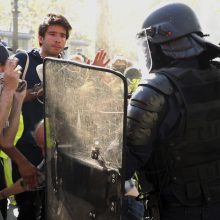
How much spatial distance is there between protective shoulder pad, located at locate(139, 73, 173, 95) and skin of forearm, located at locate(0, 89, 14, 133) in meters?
0.88

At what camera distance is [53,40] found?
3.43 meters

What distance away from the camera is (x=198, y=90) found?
2.12 metres

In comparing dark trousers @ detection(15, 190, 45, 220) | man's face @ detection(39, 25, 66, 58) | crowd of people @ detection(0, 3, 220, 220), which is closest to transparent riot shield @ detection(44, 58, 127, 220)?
crowd of people @ detection(0, 3, 220, 220)

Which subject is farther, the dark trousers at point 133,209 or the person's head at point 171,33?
the dark trousers at point 133,209

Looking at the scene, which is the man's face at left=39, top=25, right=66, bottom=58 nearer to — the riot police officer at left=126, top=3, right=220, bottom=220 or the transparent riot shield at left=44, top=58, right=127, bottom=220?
the transparent riot shield at left=44, top=58, right=127, bottom=220

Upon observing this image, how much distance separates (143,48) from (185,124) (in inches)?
18.8

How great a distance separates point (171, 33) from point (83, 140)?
0.65 m

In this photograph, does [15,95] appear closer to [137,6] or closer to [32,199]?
[32,199]

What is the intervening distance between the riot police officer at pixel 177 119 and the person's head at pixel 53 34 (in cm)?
126

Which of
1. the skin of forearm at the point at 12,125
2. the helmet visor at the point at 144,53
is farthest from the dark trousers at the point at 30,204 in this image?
the helmet visor at the point at 144,53

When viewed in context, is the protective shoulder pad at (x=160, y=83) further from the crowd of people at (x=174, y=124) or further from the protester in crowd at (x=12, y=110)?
the protester in crowd at (x=12, y=110)

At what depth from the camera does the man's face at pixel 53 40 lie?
343 centimetres

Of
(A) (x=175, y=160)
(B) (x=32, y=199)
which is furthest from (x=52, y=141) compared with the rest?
(B) (x=32, y=199)

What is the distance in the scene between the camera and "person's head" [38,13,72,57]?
343cm
